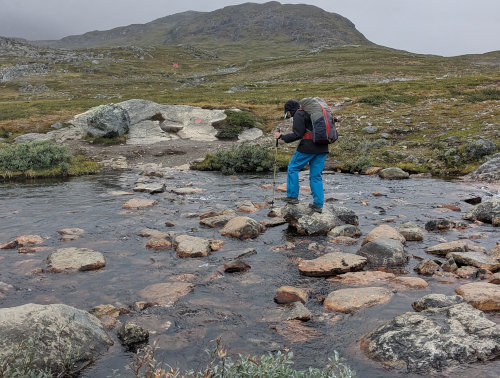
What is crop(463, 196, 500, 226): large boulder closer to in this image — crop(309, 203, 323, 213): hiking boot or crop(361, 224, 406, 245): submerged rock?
crop(361, 224, 406, 245): submerged rock

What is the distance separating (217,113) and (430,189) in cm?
2301

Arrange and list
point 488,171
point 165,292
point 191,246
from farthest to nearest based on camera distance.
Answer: point 488,171
point 191,246
point 165,292

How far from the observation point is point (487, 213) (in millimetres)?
13344

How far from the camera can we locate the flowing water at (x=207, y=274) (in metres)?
6.51

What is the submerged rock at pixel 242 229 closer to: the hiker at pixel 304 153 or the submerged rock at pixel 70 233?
the hiker at pixel 304 153

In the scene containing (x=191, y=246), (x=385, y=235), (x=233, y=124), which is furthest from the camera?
(x=233, y=124)

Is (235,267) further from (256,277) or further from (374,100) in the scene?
(374,100)

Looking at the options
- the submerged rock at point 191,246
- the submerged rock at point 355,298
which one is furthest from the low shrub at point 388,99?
the submerged rock at point 355,298

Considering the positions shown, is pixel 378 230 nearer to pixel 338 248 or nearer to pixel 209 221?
pixel 338 248

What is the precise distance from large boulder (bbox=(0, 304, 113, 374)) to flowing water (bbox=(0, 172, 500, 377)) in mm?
279

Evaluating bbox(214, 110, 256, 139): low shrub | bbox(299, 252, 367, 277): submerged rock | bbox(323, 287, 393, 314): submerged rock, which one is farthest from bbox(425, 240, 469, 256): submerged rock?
bbox(214, 110, 256, 139): low shrub

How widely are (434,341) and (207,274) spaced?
16.6 feet

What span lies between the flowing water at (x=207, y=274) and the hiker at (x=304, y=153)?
1.45 metres

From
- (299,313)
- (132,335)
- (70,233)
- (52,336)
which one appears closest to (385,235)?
(299,313)
